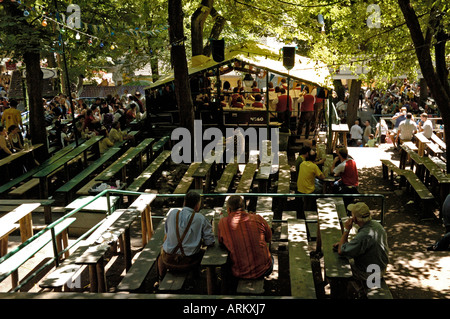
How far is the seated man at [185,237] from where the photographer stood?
6.07 m

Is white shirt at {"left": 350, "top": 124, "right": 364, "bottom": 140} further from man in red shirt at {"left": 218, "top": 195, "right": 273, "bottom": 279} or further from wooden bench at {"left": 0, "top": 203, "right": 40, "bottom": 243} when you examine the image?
man in red shirt at {"left": 218, "top": 195, "right": 273, "bottom": 279}

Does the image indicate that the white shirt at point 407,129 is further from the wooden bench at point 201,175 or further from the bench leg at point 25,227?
the bench leg at point 25,227

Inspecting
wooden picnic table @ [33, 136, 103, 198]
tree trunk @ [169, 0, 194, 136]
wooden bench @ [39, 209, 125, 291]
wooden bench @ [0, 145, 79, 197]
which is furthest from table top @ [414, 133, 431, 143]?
wooden bench @ [39, 209, 125, 291]

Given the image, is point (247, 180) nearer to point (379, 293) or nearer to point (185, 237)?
point (185, 237)

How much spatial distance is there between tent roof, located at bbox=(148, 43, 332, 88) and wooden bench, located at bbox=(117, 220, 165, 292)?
7671 millimetres

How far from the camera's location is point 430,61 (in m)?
10.4

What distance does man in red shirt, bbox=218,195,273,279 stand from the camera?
19.3 ft

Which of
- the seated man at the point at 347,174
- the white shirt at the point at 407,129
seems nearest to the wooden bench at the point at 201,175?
the seated man at the point at 347,174

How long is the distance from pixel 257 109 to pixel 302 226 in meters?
9.05

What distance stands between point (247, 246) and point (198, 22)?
1261cm

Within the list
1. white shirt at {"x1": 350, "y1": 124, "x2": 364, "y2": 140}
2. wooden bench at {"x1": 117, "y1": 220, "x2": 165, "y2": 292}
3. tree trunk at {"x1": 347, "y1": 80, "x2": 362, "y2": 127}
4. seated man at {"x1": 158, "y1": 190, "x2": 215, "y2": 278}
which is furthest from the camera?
tree trunk at {"x1": 347, "y1": 80, "x2": 362, "y2": 127}

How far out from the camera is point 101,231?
6777 millimetres

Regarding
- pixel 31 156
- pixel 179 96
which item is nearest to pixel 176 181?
pixel 179 96

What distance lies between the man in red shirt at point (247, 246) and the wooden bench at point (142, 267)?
42.3 inches
